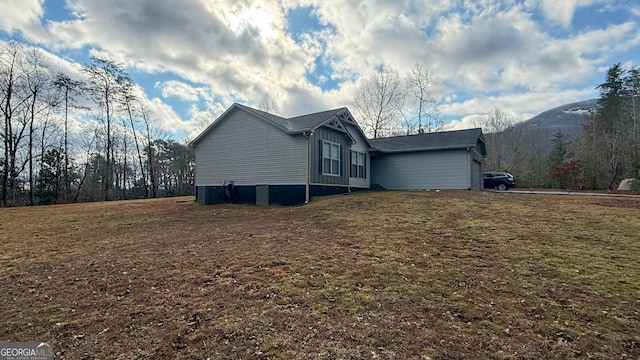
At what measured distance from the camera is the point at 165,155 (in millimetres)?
37969

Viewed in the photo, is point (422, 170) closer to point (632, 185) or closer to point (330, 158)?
point (330, 158)

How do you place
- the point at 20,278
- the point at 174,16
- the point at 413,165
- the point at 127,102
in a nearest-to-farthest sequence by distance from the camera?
1. the point at 20,278
2. the point at 174,16
3. the point at 413,165
4. the point at 127,102

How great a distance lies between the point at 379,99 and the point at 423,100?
5.04 meters

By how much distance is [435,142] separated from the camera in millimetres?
21891

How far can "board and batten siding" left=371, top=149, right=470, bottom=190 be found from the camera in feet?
66.8

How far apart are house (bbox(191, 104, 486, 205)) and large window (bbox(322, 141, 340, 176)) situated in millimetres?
52

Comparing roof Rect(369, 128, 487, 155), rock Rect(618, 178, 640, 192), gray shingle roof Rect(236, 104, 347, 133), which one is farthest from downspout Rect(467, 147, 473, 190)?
rock Rect(618, 178, 640, 192)

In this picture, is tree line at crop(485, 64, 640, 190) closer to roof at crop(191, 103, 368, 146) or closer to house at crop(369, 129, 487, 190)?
house at crop(369, 129, 487, 190)

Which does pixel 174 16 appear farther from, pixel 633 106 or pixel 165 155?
pixel 633 106

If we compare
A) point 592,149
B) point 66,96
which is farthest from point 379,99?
point 66,96

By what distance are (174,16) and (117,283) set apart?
1310 cm

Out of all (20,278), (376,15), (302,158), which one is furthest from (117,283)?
(376,15)

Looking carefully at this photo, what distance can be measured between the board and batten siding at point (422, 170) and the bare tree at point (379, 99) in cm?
1362

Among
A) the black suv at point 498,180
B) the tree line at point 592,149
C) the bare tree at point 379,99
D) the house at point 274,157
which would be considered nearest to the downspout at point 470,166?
the black suv at point 498,180
